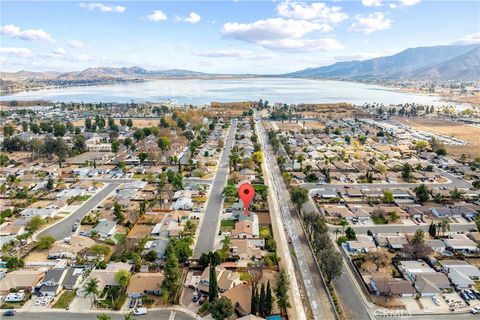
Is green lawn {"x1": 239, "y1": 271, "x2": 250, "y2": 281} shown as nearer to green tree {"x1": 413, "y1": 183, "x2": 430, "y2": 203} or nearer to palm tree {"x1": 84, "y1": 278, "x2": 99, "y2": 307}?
palm tree {"x1": 84, "y1": 278, "x2": 99, "y2": 307}

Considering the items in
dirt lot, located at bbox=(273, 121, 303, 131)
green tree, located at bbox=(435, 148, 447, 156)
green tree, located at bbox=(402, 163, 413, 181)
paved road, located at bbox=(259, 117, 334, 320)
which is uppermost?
dirt lot, located at bbox=(273, 121, 303, 131)

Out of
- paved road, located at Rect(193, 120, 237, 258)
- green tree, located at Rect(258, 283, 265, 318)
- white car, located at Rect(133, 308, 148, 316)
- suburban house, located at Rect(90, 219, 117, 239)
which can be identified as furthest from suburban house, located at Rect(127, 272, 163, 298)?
suburban house, located at Rect(90, 219, 117, 239)

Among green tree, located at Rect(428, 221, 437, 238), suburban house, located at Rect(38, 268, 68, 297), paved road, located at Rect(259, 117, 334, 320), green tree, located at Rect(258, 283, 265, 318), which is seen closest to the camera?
green tree, located at Rect(258, 283, 265, 318)

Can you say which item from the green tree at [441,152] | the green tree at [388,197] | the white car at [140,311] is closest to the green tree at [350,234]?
the green tree at [388,197]

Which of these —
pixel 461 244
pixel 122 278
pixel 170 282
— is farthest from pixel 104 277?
pixel 461 244

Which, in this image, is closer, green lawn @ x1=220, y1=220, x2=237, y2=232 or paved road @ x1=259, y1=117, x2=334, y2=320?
paved road @ x1=259, y1=117, x2=334, y2=320
